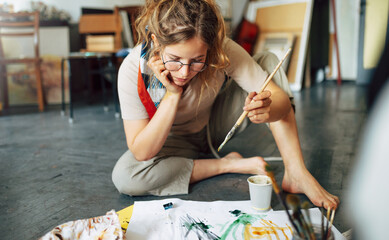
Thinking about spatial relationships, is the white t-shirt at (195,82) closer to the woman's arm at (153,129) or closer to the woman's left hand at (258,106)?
the woman's arm at (153,129)

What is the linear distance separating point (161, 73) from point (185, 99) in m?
0.23

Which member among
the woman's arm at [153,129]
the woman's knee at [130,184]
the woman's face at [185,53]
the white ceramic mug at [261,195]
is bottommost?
the woman's knee at [130,184]

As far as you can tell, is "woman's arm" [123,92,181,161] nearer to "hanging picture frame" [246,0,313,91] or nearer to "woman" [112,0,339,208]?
"woman" [112,0,339,208]

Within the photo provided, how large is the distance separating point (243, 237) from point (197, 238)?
0.42 feet

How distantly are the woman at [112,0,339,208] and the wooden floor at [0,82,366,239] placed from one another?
0.27ft

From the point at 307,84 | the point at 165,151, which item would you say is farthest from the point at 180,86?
the point at 307,84

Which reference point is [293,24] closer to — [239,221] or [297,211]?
[239,221]

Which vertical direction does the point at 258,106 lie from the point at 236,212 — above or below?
above

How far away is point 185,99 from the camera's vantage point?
1264 mm

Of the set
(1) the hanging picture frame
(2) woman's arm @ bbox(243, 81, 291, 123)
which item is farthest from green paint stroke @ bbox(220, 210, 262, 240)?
(1) the hanging picture frame

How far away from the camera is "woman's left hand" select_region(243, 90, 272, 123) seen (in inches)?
39.6

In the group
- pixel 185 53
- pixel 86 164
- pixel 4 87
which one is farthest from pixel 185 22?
pixel 4 87

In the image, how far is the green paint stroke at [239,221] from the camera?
0.97 m

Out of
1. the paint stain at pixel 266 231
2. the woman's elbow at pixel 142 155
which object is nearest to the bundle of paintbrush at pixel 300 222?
the paint stain at pixel 266 231
